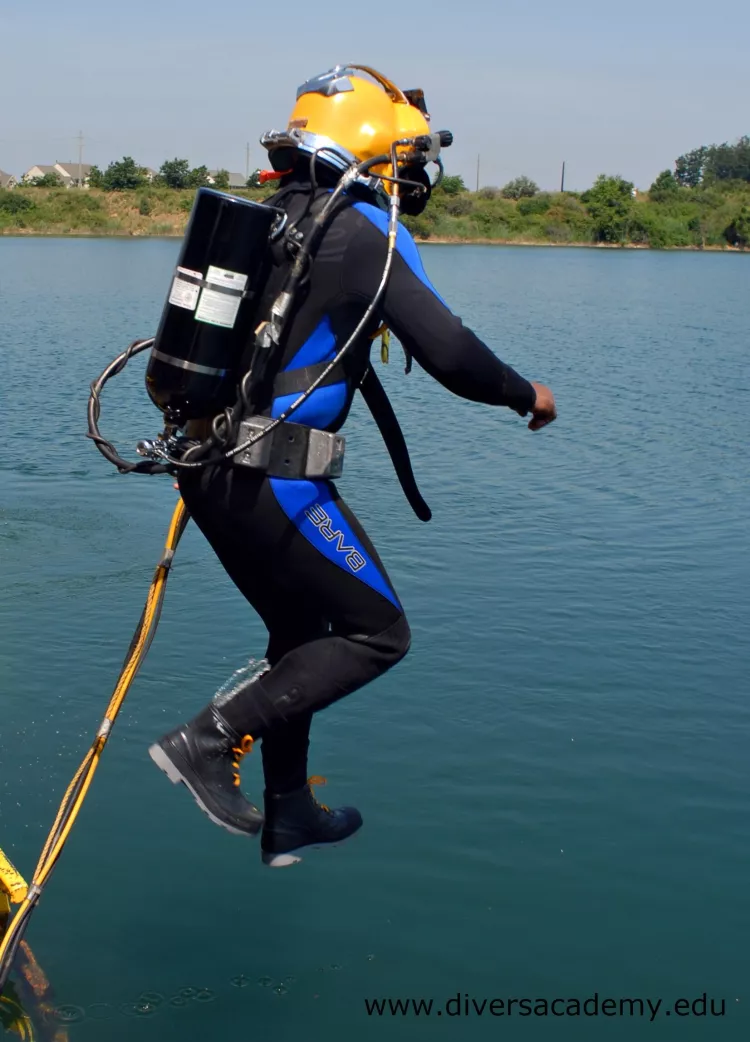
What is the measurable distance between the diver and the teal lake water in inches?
30.4

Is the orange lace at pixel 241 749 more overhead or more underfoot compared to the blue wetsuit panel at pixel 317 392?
more underfoot

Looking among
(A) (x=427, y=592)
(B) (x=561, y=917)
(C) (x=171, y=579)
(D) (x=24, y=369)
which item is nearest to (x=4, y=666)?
(C) (x=171, y=579)

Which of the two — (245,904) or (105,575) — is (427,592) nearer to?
(105,575)

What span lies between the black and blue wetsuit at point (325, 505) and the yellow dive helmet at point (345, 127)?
0.11 metres

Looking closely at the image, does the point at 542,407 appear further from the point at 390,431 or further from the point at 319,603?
the point at 319,603

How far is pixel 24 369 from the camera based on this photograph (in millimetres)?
19375

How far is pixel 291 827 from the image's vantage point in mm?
4000

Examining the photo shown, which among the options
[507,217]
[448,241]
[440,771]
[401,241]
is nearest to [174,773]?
[401,241]

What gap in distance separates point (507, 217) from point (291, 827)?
87.9 meters

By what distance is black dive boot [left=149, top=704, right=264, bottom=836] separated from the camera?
3736 millimetres

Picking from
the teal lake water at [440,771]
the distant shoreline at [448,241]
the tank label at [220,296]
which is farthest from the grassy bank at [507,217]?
the tank label at [220,296]

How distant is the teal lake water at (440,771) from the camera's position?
4.19 meters

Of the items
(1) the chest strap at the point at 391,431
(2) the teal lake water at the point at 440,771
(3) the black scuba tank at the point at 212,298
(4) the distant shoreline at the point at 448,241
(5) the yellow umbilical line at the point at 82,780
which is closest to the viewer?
(3) the black scuba tank at the point at 212,298

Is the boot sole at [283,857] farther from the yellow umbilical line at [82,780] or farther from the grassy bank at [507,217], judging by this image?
the grassy bank at [507,217]
